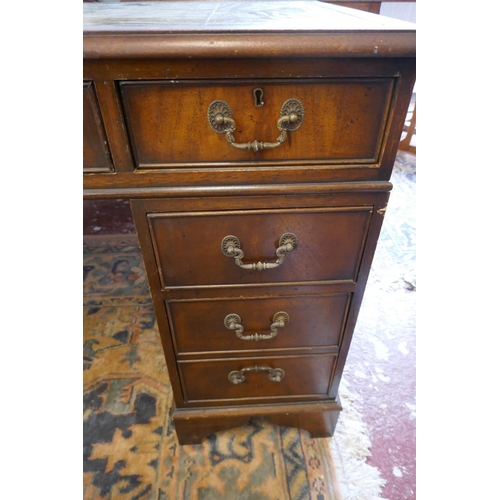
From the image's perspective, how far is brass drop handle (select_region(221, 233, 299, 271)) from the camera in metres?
0.62

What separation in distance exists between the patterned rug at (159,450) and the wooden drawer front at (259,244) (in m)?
0.58

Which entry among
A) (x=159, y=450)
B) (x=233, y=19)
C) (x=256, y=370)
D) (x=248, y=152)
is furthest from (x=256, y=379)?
(x=233, y=19)

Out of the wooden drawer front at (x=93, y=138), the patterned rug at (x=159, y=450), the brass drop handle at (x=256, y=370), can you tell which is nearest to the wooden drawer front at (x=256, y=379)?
the brass drop handle at (x=256, y=370)

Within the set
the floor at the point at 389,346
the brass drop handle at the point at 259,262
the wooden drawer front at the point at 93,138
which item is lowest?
the floor at the point at 389,346

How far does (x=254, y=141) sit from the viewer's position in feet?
1.69

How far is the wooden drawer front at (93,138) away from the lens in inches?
18.9

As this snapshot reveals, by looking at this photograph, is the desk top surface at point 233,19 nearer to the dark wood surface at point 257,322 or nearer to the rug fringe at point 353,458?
the dark wood surface at point 257,322

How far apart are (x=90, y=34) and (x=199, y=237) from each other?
0.33 m

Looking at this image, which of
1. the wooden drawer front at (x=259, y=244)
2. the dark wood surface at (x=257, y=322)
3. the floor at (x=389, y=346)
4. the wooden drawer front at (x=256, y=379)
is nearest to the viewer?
the wooden drawer front at (x=259, y=244)

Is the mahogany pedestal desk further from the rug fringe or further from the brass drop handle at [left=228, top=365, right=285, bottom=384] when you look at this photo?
the rug fringe

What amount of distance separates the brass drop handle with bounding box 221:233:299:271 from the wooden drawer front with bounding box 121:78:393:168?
14 centimetres

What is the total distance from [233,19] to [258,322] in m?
0.56

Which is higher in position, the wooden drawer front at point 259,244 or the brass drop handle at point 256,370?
the wooden drawer front at point 259,244

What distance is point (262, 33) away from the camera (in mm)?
441
